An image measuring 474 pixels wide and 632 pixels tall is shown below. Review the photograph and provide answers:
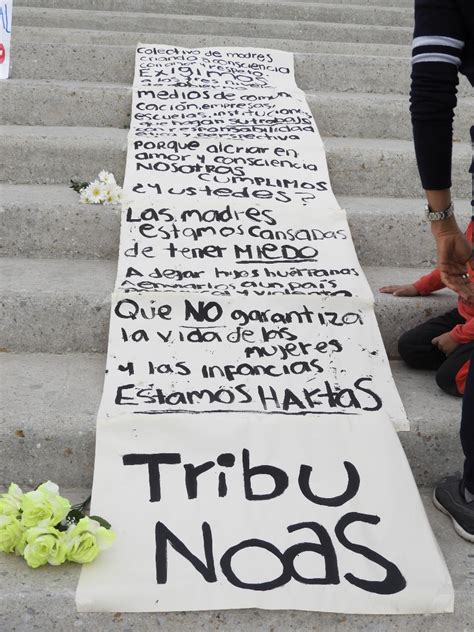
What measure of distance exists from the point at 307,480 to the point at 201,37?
2984 millimetres

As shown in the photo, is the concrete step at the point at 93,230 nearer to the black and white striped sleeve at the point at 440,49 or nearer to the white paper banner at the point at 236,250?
the white paper banner at the point at 236,250

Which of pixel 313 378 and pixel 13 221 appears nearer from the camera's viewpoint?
pixel 313 378

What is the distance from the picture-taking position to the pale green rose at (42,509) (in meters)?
1.78

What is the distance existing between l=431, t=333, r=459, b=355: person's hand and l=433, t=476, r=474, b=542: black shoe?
46 centimetres

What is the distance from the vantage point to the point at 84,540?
1802 millimetres

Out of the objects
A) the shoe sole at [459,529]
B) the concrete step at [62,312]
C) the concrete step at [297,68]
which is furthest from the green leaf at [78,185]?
the shoe sole at [459,529]

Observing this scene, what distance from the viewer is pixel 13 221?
2.96 m

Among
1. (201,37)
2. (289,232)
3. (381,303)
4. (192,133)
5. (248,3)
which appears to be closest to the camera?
(381,303)

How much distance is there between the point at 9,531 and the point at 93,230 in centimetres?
145

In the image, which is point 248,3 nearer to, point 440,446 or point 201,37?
point 201,37

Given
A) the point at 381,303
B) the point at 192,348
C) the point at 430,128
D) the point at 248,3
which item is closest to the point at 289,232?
the point at 381,303

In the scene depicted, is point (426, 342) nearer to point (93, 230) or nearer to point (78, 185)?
point (93, 230)

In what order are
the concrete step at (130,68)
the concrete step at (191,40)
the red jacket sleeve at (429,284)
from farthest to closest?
the concrete step at (191,40) → the concrete step at (130,68) → the red jacket sleeve at (429,284)

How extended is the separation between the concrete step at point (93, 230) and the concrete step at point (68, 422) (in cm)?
57
